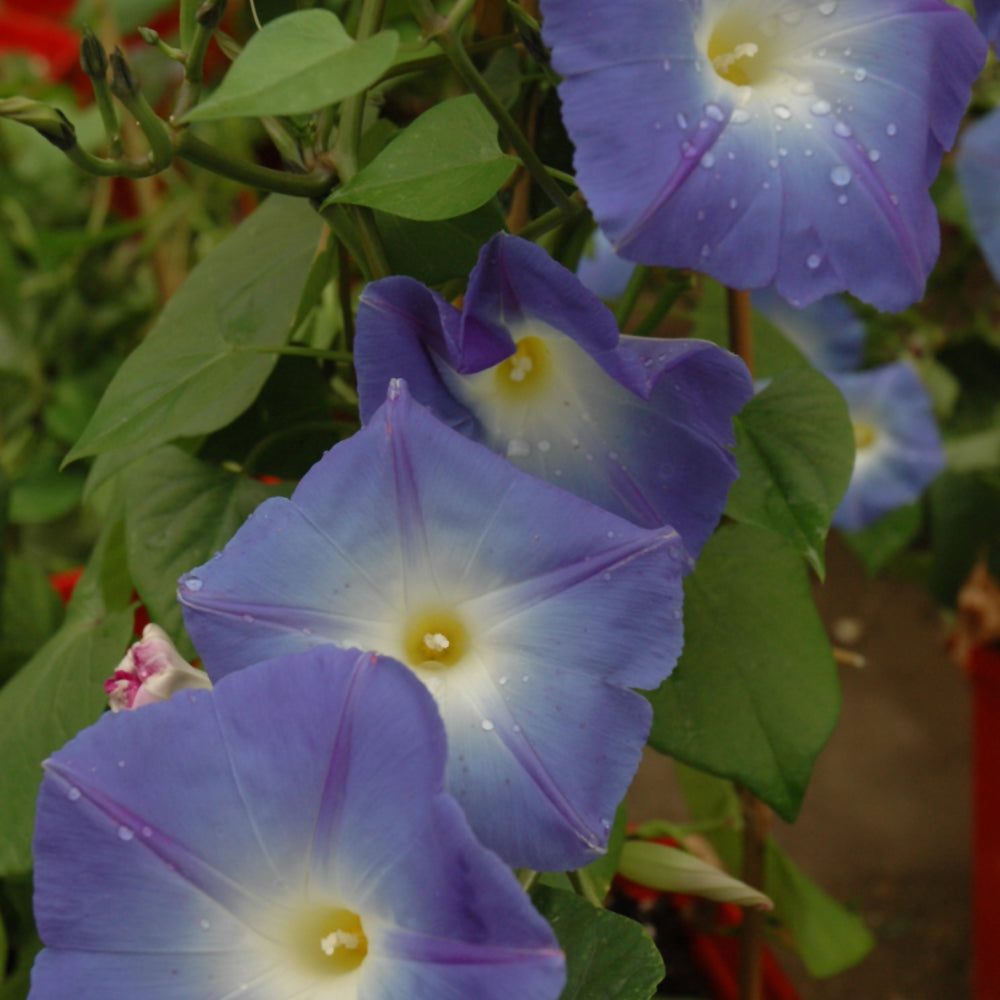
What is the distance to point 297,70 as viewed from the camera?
32 cm

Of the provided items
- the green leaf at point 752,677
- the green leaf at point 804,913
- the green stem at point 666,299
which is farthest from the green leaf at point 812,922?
the green stem at point 666,299

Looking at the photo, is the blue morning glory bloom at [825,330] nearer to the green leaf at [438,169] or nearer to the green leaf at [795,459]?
Result: the green leaf at [795,459]

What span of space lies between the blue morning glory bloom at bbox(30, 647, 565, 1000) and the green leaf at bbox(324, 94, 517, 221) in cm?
14

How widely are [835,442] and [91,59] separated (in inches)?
12.4

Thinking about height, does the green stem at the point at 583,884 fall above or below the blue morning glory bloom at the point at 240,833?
below

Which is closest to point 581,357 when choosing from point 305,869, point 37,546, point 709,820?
point 305,869

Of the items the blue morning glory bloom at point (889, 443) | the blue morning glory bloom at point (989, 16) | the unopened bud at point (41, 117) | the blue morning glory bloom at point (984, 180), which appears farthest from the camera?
the blue morning glory bloom at point (889, 443)

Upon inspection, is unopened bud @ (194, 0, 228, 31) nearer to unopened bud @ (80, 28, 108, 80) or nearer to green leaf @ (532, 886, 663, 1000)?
unopened bud @ (80, 28, 108, 80)

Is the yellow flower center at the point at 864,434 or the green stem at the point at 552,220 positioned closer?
the green stem at the point at 552,220

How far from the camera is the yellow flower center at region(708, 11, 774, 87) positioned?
0.37 m

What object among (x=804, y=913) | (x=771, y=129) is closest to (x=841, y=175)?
(x=771, y=129)

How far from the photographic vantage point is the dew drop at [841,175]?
1.11 ft

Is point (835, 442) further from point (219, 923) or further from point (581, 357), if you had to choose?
point (219, 923)

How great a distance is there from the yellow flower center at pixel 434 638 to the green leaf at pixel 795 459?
15 cm
